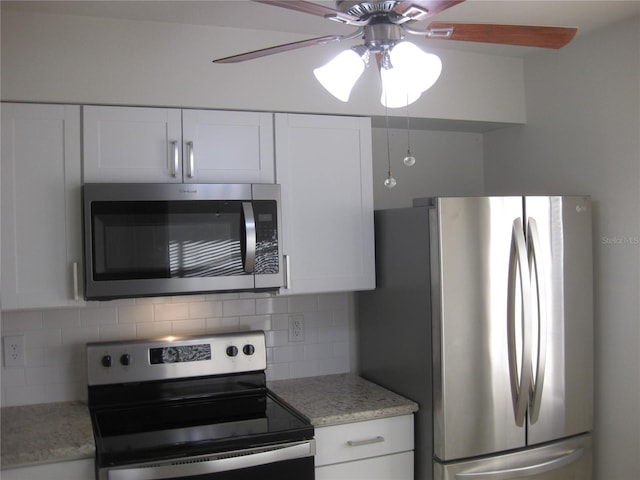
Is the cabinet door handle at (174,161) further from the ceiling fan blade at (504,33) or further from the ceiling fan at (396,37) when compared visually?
the ceiling fan blade at (504,33)

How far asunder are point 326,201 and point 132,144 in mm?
841

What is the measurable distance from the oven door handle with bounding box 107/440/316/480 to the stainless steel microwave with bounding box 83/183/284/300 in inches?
25.4

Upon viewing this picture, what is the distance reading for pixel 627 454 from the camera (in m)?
2.77

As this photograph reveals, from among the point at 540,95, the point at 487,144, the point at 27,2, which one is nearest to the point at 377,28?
the point at 27,2

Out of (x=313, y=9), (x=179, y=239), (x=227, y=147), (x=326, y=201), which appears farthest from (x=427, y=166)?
(x=313, y=9)

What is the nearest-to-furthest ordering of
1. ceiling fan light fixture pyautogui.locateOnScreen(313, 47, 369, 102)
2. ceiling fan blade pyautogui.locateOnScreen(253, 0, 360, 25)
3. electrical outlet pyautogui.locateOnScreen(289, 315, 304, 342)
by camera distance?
1. ceiling fan blade pyautogui.locateOnScreen(253, 0, 360, 25)
2. ceiling fan light fixture pyautogui.locateOnScreen(313, 47, 369, 102)
3. electrical outlet pyautogui.locateOnScreen(289, 315, 304, 342)

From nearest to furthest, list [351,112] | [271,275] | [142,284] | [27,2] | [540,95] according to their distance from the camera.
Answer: [27,2]
[142,284]
[271,275]
[351,112]
[540,95]

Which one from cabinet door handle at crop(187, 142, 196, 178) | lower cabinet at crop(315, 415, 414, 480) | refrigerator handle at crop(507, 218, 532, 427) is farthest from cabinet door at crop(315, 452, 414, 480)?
cabinet door handle at crop(187, 142, 196, 178)

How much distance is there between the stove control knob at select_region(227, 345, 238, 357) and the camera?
9.41ft

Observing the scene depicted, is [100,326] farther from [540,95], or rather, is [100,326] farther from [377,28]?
[540,95]

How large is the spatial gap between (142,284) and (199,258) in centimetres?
24

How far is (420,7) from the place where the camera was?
1457 millimetres

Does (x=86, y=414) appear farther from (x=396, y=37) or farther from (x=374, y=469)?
(x=396, y=37)

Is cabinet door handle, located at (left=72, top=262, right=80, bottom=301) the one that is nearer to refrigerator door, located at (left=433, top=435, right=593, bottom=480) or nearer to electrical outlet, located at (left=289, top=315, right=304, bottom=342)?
electrical outlet, located at (left=289, top=315, right=304, bottom=342)
